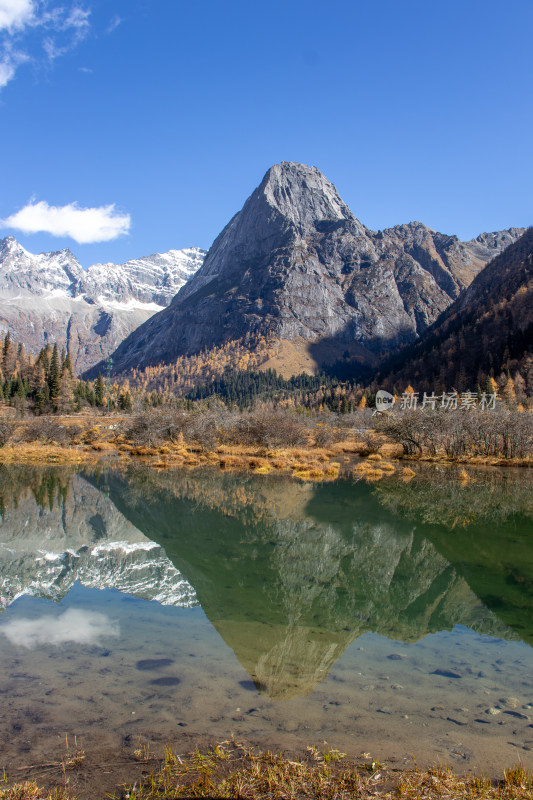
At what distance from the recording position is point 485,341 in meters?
132

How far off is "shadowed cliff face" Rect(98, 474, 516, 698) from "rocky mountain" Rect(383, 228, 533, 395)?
9309cm

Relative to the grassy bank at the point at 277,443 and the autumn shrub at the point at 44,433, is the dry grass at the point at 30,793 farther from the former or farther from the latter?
the autumn shrub at the point at 44,433

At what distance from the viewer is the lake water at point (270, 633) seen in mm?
5934

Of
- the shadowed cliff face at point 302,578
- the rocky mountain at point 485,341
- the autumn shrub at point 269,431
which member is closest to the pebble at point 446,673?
the shadowed cliff face at point 302,578

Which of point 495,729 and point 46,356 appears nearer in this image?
point 495,729

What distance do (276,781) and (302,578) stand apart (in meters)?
8.29

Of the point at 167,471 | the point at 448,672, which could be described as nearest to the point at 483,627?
the point at 448,672

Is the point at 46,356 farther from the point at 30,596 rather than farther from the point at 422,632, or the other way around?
the point at 422,632

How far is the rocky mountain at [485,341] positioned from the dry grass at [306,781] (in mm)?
105203

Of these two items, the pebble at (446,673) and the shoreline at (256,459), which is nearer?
the pebble at (446,673)

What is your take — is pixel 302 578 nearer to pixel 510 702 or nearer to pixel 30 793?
pixel 510 702

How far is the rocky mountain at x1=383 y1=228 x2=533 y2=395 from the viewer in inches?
4609

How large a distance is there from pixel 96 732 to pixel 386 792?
11.8ft

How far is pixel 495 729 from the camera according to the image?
605cm
